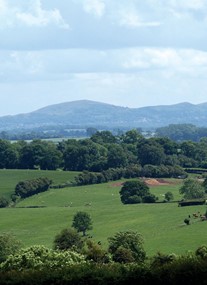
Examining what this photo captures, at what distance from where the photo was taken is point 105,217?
3639 inches

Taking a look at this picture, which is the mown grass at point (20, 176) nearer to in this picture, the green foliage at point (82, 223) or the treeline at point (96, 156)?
the treeline at point (96, 156)

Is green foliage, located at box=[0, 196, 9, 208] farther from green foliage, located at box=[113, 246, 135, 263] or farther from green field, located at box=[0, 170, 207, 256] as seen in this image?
green foliage, located at box=[113, 246, 135, 263]

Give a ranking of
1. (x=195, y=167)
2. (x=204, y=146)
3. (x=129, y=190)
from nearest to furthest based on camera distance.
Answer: (x=129, y=190), (x=195, y=167), (x=204, y=146)

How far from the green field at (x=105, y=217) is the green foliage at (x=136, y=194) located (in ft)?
4.96

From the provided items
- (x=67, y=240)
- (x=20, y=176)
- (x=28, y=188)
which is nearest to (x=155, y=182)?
(x=28, y=188)

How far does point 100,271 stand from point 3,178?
11324cm

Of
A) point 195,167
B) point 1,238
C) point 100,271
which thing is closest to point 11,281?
point 100,271

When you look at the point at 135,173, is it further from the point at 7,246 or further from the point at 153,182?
the point at 7,246

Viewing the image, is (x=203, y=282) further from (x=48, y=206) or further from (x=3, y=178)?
(x=3, y=178)

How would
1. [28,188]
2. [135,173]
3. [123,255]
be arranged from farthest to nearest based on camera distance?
[135,173], [28,188], [123,255]

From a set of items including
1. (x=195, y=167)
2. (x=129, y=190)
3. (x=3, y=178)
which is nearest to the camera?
(x=129, y=190)

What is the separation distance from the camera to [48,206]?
10962 centimetres

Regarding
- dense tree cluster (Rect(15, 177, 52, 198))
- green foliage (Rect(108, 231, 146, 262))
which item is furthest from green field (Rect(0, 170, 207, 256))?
green foliage (Rect(108, 231, 146, 262))

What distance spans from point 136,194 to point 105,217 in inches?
704
